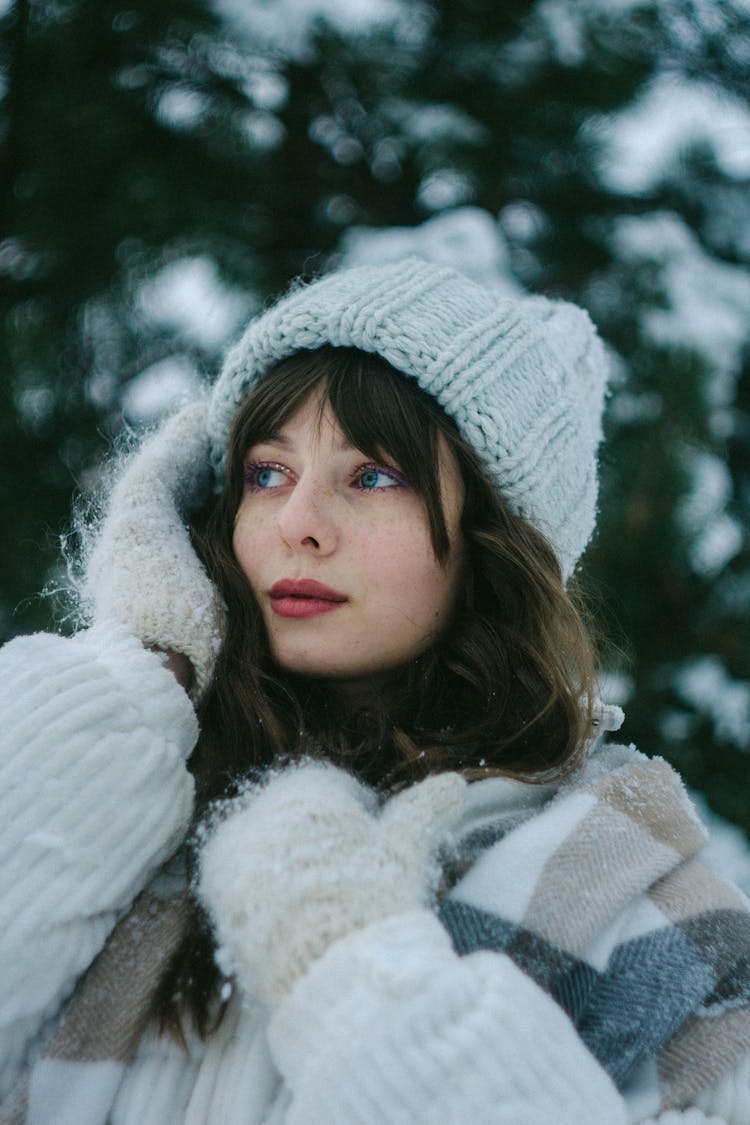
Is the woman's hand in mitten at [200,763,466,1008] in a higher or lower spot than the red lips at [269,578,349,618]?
higher

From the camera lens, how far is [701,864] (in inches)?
39.7

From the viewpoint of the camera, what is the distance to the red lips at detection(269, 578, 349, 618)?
3.60 feet

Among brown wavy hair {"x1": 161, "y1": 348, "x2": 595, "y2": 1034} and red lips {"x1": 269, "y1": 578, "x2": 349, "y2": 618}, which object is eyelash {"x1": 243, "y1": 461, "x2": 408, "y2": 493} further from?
red lips {"x1": 269, "y1": 578, "x2": 349, "y2": 618}

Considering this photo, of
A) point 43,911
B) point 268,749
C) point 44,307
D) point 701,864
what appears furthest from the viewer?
point 44,307

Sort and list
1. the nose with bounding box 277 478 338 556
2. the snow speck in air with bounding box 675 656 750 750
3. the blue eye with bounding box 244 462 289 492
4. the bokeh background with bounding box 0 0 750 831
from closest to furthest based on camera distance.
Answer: the nose with bounding box 277 478 338 556, the blue eye with bounding box 244 462 289 492, the bokeh background with bounding box 0 0 750 831, the snow speck in air with bounding box 675 656 750 750

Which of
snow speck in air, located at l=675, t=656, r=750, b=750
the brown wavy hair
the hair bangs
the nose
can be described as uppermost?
the hair bangs

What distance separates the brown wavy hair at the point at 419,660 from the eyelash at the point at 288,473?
0.04ft

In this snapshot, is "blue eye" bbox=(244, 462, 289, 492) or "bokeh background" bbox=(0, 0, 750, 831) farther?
"bokeh background" bbox=(0, 0, 750, 831)

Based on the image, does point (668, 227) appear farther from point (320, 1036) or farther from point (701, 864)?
point (320, 1036)

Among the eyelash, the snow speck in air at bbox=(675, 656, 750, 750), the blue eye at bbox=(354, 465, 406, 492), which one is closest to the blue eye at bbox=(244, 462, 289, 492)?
the eyelash

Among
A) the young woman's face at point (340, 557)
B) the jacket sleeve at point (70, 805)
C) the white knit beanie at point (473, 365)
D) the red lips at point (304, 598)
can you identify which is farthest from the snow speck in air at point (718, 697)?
the jacket sleeve at point (70, 805)

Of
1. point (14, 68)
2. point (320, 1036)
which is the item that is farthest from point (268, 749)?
point (14, 68)

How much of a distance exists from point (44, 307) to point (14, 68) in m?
0.35

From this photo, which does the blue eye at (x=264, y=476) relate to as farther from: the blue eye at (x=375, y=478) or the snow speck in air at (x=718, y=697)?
the snow speck in air at (x=718, y=697)
